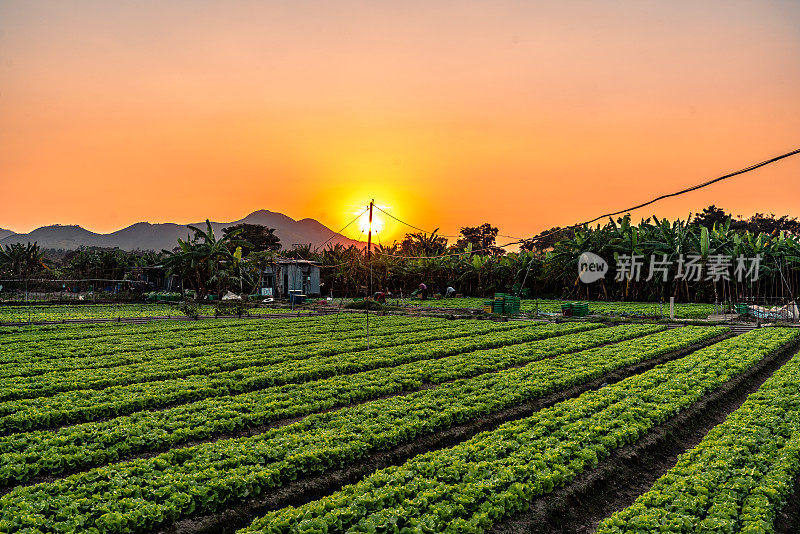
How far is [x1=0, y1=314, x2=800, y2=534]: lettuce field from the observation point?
22.7 ft

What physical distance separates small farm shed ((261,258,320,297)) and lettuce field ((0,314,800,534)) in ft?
141

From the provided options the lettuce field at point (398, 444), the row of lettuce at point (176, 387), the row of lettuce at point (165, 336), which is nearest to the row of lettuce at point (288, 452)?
the lettuce field at point (398, 444)

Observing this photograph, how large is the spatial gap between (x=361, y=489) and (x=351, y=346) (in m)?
14.1

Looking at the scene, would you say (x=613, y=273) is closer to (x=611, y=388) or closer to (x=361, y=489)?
(x=611, y=388)

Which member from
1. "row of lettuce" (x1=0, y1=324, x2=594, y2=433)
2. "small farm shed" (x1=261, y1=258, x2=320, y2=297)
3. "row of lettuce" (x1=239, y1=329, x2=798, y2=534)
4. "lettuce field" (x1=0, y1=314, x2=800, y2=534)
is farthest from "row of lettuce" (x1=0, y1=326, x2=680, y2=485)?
"small farm shed" (x1=261, y1=258, x2=320, y2=297)

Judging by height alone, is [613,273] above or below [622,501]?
above

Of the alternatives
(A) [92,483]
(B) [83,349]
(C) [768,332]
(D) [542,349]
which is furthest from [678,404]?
(B) [83,349]

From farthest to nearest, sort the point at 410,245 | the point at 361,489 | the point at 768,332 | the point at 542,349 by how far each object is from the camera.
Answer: the point at 410,245
the point at 768,332
the point at 542,349
the point at 361,489

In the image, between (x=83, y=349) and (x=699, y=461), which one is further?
(x=83, y=349)

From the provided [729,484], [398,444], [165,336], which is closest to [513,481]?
[398,444]

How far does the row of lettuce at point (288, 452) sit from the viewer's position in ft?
22.4

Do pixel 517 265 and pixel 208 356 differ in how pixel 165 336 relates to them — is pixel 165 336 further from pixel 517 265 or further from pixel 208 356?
pixel 517 265

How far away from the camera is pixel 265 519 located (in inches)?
267

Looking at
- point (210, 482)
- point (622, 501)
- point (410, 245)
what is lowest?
point (622, 501)
